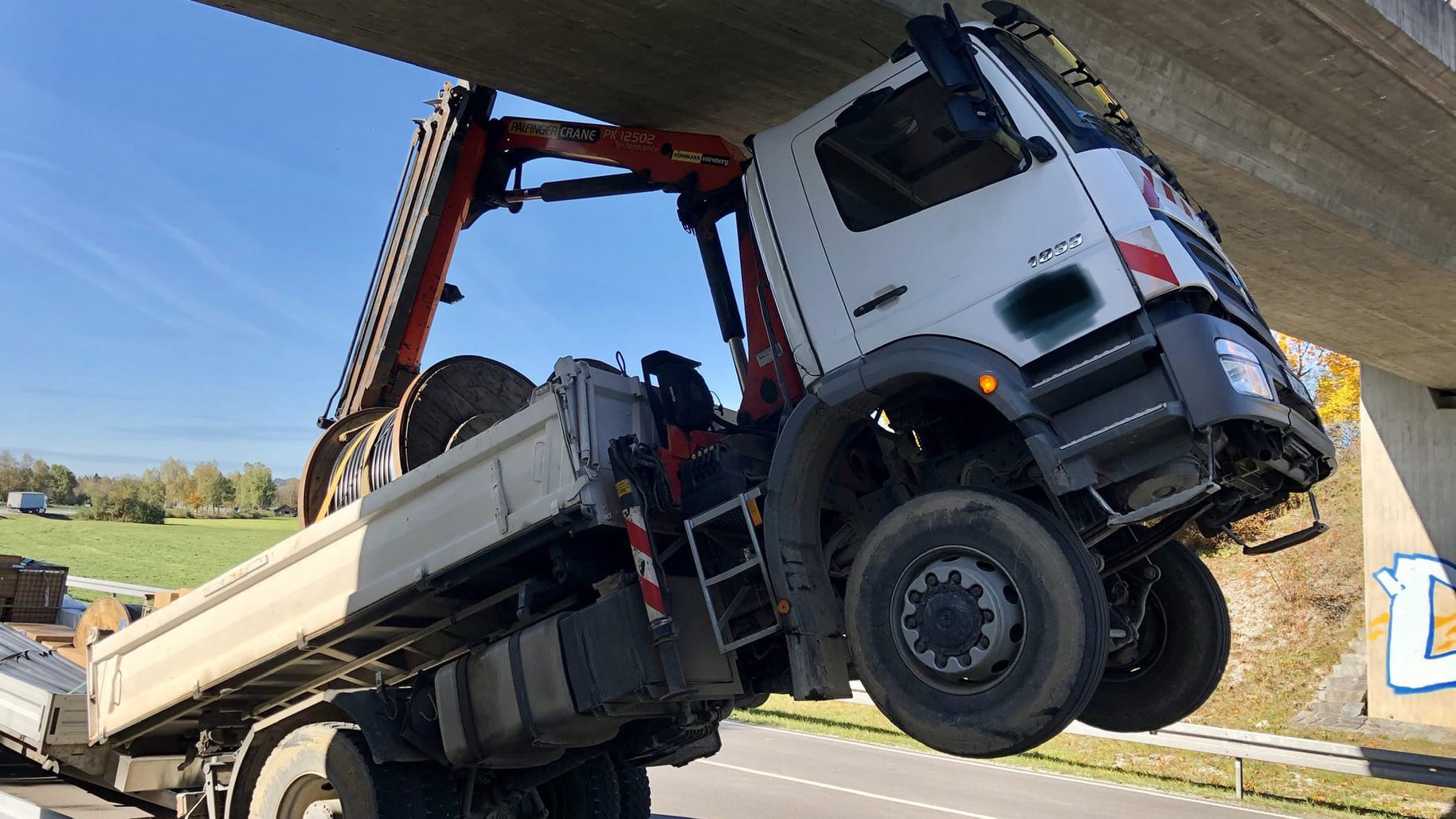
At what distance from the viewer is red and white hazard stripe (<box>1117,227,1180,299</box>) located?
3.38 meters

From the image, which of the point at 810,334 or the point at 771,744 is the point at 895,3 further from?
the point at 771,744

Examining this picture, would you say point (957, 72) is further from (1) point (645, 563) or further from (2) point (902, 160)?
(1) point (645, 563)

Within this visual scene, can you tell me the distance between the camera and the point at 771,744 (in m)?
13.1

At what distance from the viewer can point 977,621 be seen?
3.43 metres

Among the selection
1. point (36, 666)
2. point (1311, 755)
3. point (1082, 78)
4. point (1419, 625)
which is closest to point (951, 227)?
point (1082, 78)

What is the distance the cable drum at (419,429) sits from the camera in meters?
5.40

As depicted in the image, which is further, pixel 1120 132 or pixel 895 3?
pixel 895 3

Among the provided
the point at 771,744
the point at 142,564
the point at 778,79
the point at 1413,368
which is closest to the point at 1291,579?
the point at 1413,368

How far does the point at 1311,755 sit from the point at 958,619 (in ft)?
29.5

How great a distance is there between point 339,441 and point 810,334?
3.45m

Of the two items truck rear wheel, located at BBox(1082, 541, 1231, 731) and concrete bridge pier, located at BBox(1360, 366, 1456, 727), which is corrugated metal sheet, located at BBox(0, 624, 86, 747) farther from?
concrete bridge pier, located at BBox(1360, 366, 1456, 727)

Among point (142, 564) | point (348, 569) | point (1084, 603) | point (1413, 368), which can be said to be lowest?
point (1084, 603)

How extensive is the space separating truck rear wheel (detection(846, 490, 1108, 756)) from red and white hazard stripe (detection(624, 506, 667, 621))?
850 mm

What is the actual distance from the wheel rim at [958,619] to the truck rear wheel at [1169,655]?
1419mm
